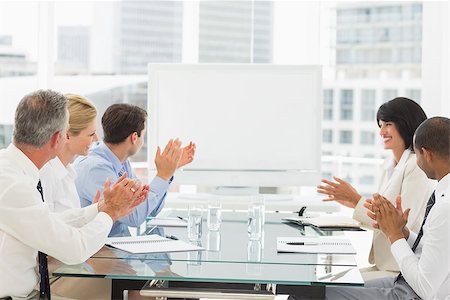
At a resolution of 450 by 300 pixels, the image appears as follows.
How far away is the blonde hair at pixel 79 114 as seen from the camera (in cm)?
312

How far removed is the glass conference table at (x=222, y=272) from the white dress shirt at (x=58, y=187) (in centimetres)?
33

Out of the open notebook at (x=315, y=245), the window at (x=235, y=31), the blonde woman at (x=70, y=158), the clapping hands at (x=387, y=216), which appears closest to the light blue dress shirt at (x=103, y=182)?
the blonde woman at (x=70, y=158)

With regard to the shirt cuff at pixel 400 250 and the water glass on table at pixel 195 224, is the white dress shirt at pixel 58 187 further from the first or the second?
the shirt cuff at pixel 400 250

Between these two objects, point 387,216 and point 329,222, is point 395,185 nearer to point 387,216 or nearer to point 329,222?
point 329,222

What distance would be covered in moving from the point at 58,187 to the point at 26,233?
0.69 meters

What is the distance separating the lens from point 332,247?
2.78 m

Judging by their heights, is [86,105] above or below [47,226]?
above

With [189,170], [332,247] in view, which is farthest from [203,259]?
[189,170]

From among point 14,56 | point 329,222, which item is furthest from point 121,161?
point 14,56

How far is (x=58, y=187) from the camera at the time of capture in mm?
2893

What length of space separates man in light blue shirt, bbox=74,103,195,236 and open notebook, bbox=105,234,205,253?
26 cm

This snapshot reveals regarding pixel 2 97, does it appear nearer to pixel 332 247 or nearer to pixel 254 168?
pixel 254 168

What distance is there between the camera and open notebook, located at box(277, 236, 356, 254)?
2.69 m

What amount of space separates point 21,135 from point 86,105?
87 centimetres
